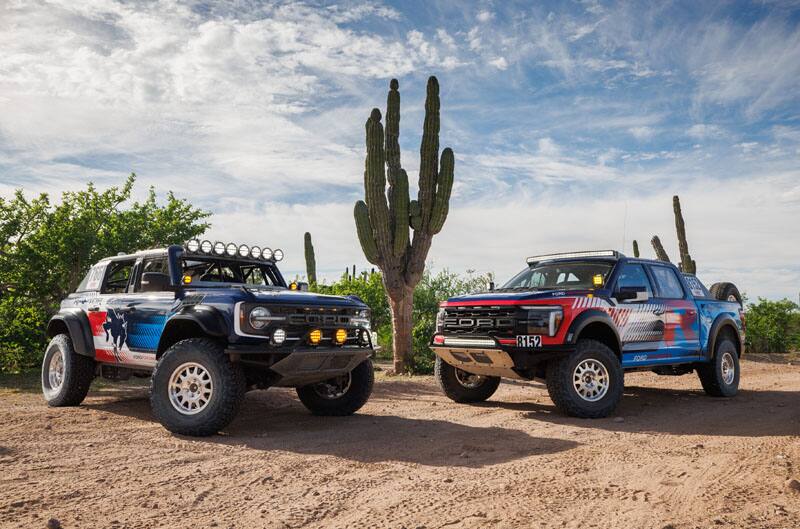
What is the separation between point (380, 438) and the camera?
637 centimetres

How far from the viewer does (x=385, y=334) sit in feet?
56.3

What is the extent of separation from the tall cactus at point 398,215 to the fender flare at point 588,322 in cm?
628

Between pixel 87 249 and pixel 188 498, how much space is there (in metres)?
10.7

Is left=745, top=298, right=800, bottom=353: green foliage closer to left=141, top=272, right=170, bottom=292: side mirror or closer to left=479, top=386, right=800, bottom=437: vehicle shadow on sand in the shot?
left=479, top=386, right=800, bottom=437: vehicle shadow on sand

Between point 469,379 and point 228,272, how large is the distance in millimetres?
3465

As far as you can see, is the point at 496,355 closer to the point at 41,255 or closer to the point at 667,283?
the point at 667,283

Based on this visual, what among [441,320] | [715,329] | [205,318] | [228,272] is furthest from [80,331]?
[715,329]

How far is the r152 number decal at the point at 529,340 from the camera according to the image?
7.33m

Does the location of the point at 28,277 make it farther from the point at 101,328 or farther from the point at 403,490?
the point at 403,490

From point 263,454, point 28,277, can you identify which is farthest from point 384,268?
point 263,454

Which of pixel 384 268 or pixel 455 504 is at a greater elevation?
pixel 384 268

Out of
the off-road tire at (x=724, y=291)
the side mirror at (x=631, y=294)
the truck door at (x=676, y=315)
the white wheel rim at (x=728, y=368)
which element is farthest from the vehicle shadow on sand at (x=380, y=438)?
the off-road tire at (x=724, y=291)

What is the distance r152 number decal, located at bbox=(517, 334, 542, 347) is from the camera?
7328mm

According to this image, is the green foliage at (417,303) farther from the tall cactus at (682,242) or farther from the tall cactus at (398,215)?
the tall cactus at (682,242)
